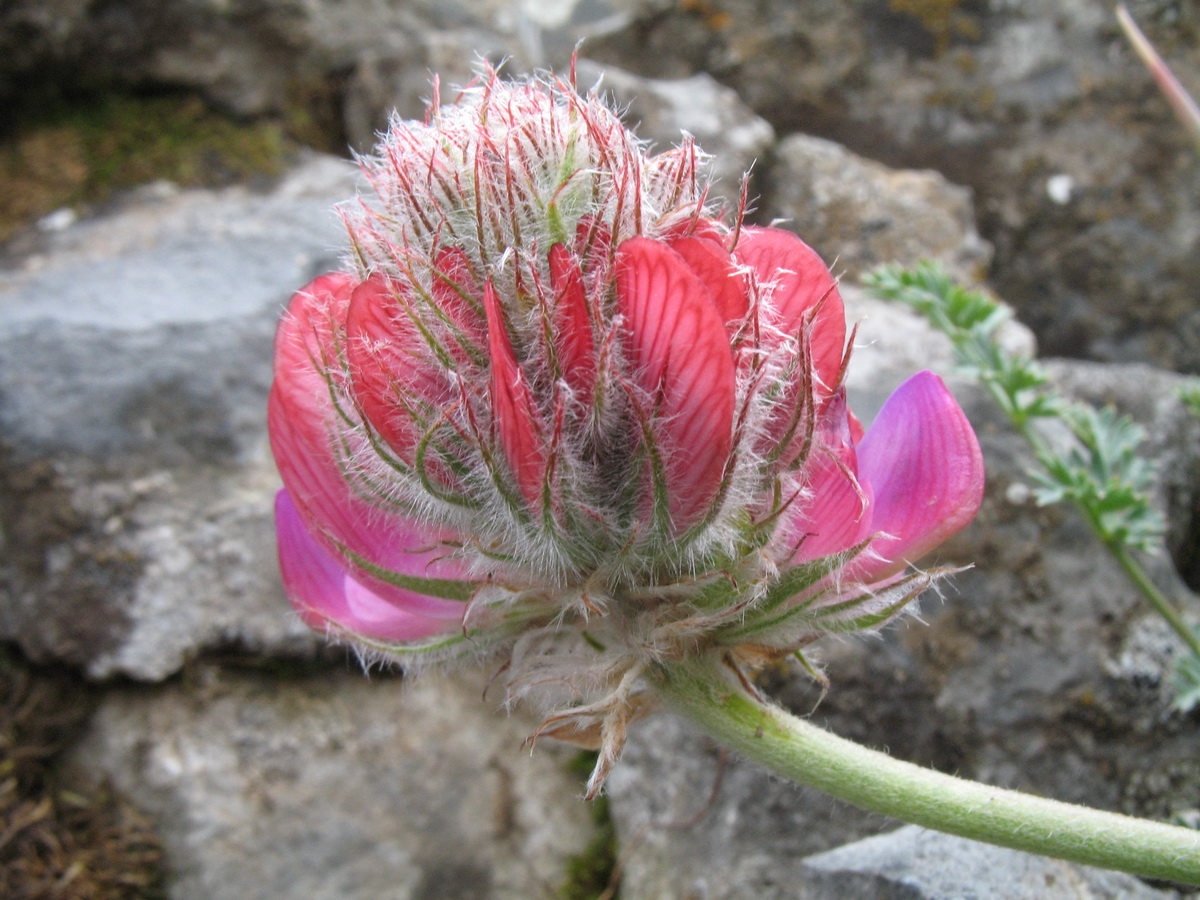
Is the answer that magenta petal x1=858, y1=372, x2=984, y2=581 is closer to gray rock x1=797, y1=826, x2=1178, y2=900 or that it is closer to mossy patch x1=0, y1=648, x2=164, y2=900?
gray rock x1=797, y1=826, x2=1178, y2=900

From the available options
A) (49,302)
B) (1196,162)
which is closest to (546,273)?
(49,302)

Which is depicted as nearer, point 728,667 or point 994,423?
point 728,667

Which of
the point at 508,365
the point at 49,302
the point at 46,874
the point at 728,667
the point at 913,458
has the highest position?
the point at 508,365

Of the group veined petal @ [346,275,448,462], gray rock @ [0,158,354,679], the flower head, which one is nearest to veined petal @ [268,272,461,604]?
the flower head

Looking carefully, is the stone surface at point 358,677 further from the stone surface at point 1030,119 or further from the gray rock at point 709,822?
the stone surface at point 1030,119

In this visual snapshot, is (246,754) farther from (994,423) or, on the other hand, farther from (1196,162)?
(1196,162)

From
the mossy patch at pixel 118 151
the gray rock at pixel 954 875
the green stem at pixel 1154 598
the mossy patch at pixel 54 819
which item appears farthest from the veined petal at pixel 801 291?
the mossy patch at pixel 118 151

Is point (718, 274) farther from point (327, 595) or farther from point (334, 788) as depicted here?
point (334, 788)

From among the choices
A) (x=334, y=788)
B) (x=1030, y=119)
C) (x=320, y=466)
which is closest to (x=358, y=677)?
(x=334, y=788)
